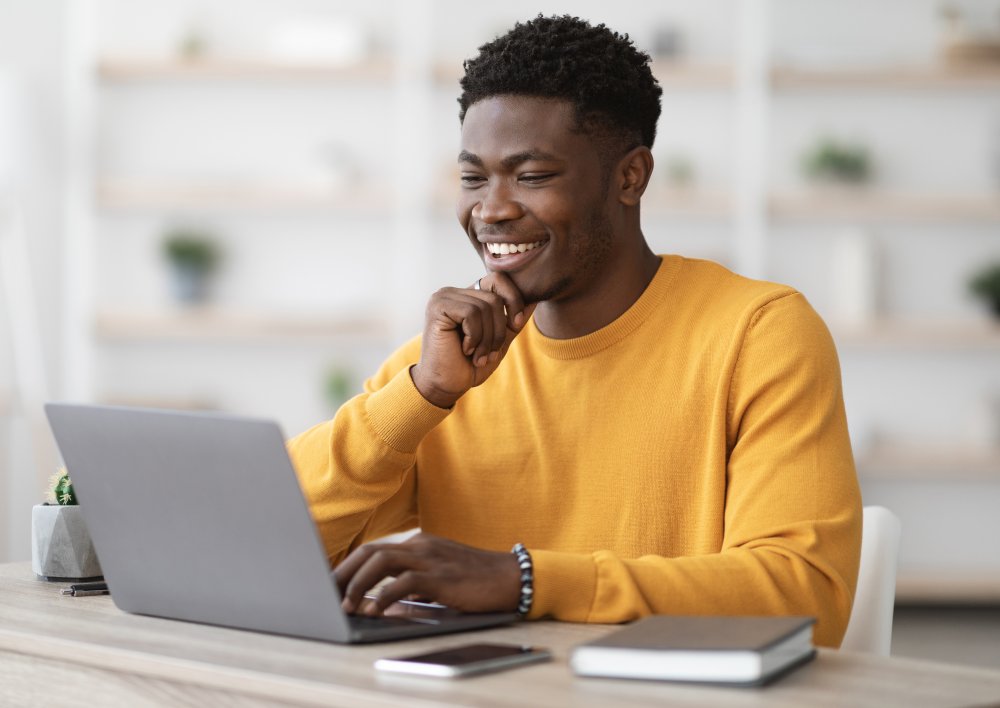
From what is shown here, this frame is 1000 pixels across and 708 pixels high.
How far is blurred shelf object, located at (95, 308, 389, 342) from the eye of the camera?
511 centimetres

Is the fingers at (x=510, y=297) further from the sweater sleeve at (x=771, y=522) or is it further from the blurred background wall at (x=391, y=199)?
the blurred background wall at (x=391, y=199)

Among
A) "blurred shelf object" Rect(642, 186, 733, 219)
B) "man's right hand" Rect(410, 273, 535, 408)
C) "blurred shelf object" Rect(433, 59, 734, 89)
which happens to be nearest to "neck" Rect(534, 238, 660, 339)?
"man's right hand" Rect(410, 273, 535, 408)

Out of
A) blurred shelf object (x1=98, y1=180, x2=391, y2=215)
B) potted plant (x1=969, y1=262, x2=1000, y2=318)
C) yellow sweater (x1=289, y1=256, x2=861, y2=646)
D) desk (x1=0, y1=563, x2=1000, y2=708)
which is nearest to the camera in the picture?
desk (x1=0, y1=563, x2=1000, y2=708)

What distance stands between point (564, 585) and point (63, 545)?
62 centimetres

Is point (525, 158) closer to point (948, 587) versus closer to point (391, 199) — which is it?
point (391, 199)

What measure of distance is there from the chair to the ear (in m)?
0.52

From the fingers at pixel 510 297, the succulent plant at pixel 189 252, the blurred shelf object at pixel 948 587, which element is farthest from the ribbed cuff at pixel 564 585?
the succulent plant at pixel 189 252

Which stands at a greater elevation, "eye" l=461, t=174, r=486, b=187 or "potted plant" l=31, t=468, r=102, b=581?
"eye" l=461, t=174, r=486, b=187

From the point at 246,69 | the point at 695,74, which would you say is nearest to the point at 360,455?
the point at 695,74

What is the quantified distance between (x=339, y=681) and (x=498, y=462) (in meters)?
0.75

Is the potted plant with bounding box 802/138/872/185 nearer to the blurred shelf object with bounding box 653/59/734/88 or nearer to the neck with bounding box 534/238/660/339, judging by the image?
the blurred shelf object with bounding box 653/59/734/88

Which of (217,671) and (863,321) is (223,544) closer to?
(217,671)

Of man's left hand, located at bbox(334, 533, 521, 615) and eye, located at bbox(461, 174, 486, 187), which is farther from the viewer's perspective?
eye, located at bbox(461, 174, 486, 187)

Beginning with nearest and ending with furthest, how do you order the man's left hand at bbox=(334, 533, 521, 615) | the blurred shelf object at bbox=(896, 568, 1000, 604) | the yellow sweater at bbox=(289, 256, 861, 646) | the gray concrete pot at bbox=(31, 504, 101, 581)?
1. the man's left hand at bbox=(334, 533, 521, 615)
2. the yellow sweater at bbox=(289, 256, 861, 646)
3. the gray concrete pot at bbox=(31, 504, 101, 581)
4. the blurred shelf object at bbox=(896, 568, 1000, 604)
